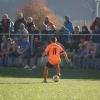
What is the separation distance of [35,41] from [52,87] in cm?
708

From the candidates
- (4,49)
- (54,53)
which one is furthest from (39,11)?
(54,53)

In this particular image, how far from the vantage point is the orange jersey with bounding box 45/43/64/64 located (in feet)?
64.2

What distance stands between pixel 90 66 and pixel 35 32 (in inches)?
119

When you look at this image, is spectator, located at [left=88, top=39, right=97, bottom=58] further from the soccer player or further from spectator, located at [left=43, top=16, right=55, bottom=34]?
the soccer player

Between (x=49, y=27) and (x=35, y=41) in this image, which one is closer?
(x=35, y=41)

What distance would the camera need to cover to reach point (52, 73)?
2230cm

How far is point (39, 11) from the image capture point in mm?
49406

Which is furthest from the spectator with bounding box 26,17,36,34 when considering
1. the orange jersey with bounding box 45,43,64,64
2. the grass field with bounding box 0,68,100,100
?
the orange jersey with bounding box 45,43,64,64

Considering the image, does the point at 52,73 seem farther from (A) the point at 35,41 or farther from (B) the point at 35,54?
(A) the point at 35,41

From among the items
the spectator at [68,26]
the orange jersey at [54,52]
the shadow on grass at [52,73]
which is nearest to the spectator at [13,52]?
the shadow on grass at [52,73]

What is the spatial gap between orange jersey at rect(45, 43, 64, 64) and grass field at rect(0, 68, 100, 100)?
0.94 metres

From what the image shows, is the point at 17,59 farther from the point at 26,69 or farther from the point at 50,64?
the point at 50,64

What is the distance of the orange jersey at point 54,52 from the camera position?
19.6 m

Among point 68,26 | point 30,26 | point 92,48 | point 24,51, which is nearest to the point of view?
point 92,48
